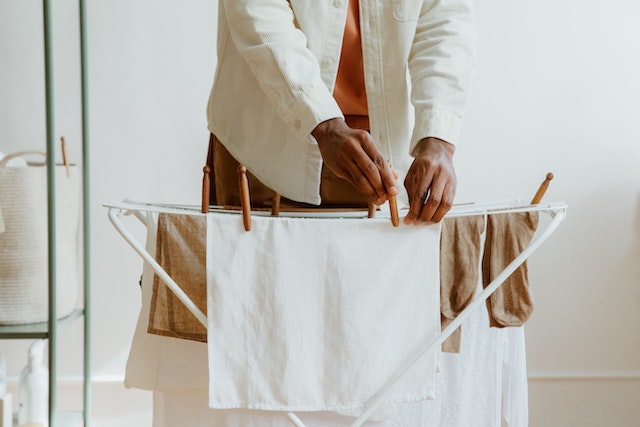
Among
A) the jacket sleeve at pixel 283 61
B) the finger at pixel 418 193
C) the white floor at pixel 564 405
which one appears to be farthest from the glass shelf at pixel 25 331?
the white floor at pixel 564 405

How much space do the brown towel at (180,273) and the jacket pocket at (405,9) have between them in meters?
0.54

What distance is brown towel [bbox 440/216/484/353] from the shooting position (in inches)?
51.5

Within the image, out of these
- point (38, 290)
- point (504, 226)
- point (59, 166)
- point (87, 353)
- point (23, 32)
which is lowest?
point (87, 353)

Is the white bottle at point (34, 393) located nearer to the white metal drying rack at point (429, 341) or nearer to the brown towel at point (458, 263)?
the white metal drying rack at point (429, 341)

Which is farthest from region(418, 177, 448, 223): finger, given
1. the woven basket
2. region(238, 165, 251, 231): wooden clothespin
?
the woven basket

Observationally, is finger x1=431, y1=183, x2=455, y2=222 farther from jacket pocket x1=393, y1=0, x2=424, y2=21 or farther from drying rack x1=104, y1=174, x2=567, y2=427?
jacket pocket x1=393, y1=0, x2=424, y2=21

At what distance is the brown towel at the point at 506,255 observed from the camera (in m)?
1.35

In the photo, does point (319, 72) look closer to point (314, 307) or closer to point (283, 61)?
point (283, 61)

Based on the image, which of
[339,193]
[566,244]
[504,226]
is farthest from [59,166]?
[566,244]

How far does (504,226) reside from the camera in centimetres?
135

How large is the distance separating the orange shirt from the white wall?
1067mm

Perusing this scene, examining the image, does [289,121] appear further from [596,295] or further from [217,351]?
[596,295]

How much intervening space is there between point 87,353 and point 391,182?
858mm

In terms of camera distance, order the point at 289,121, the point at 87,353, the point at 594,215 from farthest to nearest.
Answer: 1. the point at 594,215
2. the point at 87,353
3. the point at 289,121
